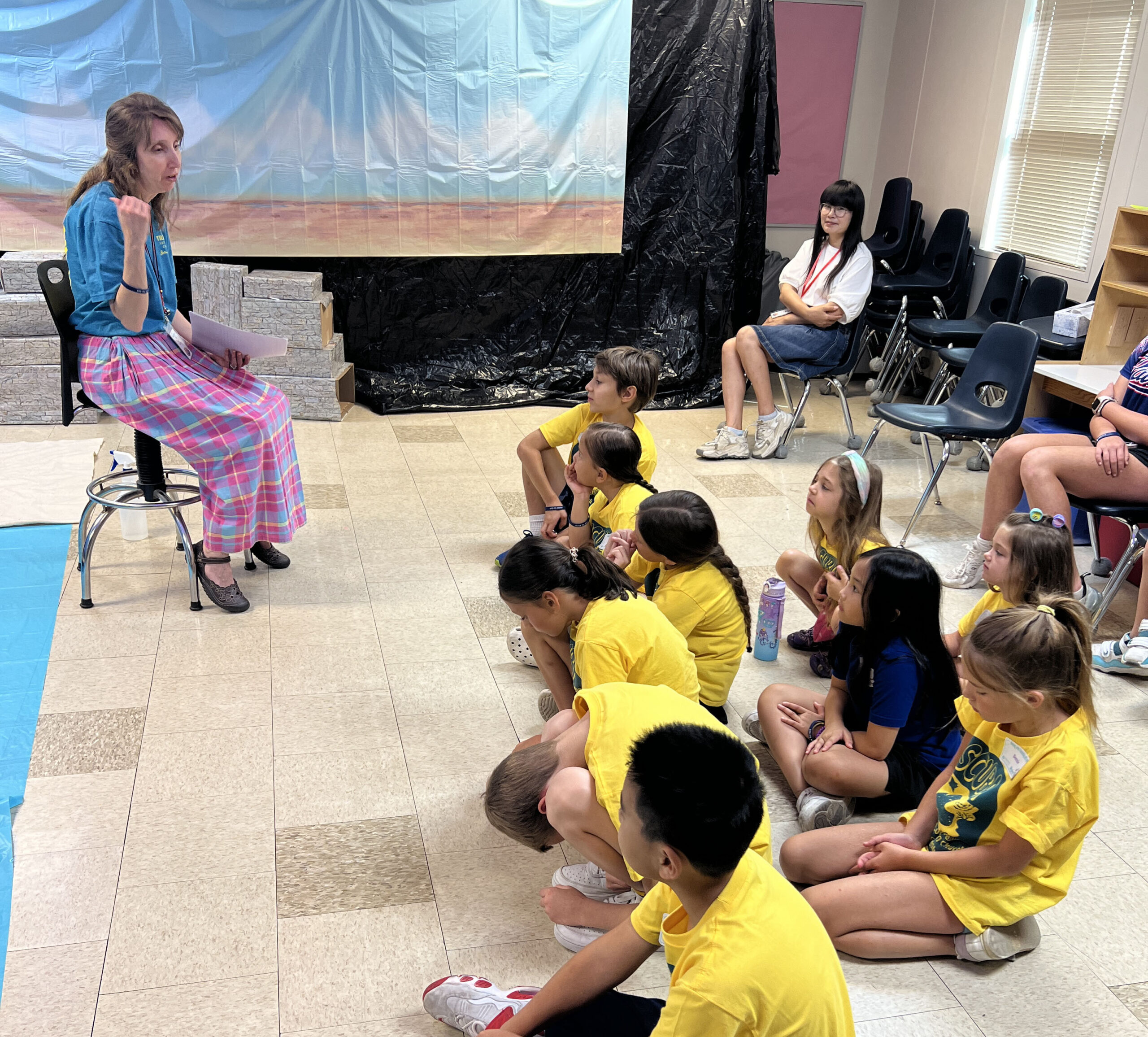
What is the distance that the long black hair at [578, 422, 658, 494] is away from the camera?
2789 millimetres

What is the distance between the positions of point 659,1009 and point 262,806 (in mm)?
1117

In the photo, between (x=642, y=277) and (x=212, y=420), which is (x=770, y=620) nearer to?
(x=212, y=420)

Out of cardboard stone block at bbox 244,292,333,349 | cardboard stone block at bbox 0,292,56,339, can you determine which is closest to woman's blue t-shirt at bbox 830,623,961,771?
cardboard stone block at bbox 244,292,333,349

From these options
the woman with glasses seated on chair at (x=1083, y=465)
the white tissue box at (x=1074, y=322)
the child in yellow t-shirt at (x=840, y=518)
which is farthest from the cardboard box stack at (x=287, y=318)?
the white tissue box at (x=1074, y=322)

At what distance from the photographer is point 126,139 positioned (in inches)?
109

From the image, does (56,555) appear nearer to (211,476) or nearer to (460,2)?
(211,476)

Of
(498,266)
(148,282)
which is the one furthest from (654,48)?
(148,282)

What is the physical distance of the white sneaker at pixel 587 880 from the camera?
1961 millimetres

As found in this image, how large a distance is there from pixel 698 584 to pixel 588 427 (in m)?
0.84

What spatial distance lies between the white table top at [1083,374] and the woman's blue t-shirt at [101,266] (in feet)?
9.94

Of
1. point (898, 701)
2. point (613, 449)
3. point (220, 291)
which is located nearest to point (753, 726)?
point (898, 701)

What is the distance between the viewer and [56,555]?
11.3 ft

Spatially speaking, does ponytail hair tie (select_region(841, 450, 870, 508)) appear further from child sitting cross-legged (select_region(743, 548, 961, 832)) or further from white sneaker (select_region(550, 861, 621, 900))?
white sneaker (select_region(550, 861, 621, 900))

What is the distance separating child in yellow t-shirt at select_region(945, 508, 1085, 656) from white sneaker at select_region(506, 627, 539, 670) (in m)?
1.20
